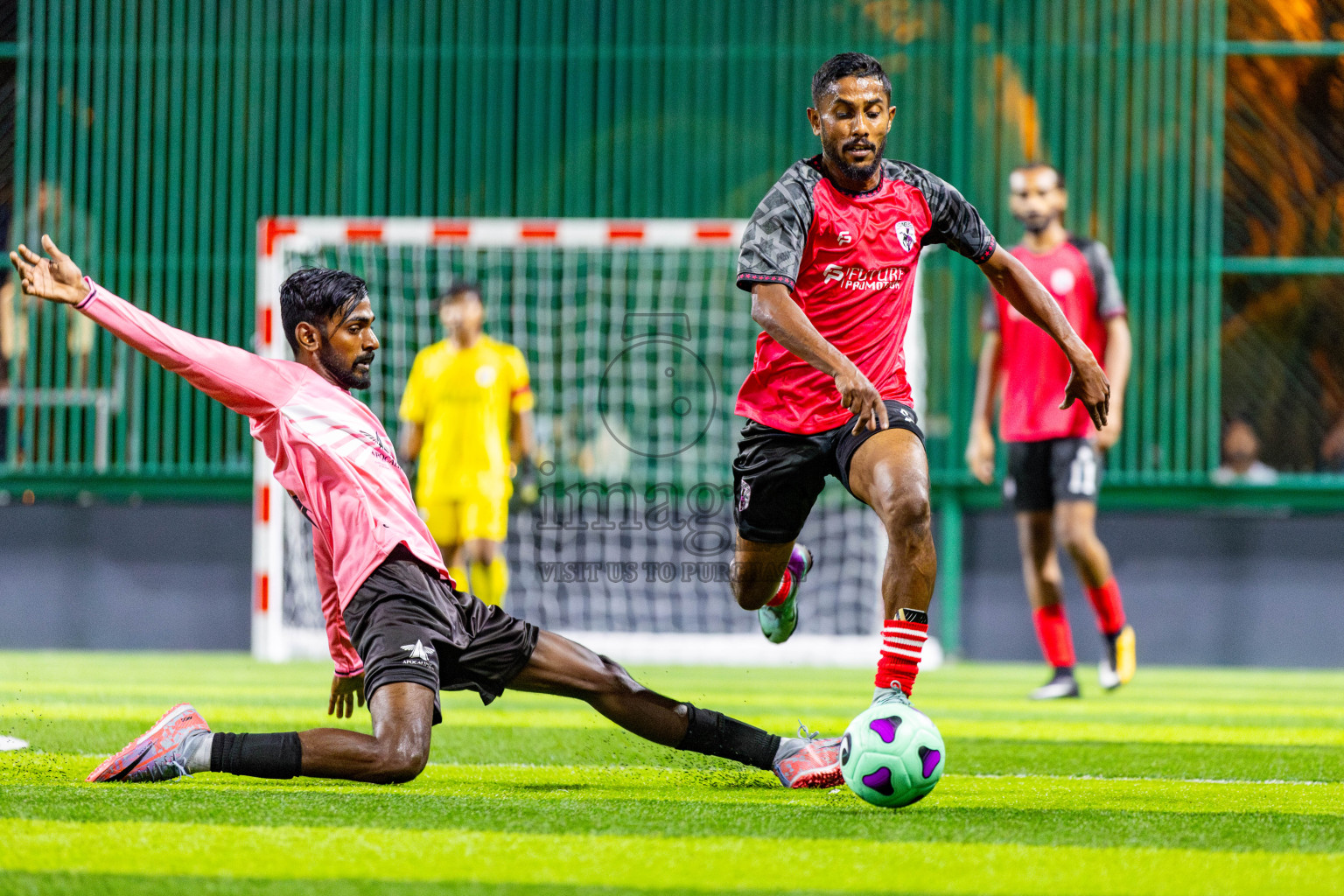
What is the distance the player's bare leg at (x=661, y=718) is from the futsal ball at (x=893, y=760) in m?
0.50

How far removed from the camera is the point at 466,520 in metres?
9.67

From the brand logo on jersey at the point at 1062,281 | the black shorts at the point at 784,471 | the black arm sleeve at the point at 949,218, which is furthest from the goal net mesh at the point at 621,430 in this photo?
the black arm sleeve at the point at 949,218

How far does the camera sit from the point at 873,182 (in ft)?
15.9

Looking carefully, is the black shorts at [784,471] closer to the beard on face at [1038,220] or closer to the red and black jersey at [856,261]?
the red and black jersey at [856,261]

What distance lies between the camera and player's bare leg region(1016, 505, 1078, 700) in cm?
799

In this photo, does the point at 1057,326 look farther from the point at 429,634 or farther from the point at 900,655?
the point at 429,634

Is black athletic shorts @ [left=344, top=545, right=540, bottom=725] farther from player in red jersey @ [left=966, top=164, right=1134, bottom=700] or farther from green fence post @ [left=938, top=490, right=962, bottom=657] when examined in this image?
green fence post @ [left=938, top=490, right=962, bottom=657]

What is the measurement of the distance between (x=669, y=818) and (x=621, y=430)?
8172 millimetres

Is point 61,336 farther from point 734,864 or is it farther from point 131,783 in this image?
point 734,864

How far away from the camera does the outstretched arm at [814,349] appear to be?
421 cm

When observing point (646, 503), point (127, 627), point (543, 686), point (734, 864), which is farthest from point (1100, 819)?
point (127, 627)

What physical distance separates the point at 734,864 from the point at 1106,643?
5.44 m

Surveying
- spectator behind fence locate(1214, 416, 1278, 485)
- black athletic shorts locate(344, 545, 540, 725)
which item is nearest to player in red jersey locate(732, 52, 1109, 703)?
black athletic shorts locate(344, 545, 540, 725)

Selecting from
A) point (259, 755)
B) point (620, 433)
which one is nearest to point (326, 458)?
point (259, 755)
